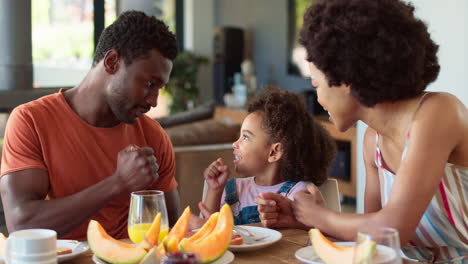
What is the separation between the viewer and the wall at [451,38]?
338cm

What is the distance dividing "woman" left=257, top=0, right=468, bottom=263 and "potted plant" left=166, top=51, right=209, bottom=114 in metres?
6.86

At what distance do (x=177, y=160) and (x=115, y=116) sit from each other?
103cm

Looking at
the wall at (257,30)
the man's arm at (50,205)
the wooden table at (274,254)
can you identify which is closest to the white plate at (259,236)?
the wooden table at (274,254)

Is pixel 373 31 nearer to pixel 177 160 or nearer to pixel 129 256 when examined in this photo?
pixel 129 256

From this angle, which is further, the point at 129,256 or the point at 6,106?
the point at 6,106

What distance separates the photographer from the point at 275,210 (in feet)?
5.54

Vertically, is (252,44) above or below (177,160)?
above

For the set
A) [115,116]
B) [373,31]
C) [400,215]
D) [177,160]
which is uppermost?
[373,31]

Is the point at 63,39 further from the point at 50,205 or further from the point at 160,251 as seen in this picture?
the point at 160,251

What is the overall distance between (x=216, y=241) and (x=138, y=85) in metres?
0.83

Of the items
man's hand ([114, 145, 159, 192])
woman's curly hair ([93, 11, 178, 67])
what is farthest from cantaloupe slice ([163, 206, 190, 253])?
woman's curly hair ([93, 11, 178, 67])

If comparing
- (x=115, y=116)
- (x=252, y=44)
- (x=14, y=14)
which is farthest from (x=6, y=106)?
(x=252, y=44)

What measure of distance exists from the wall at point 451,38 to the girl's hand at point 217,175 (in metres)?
1.86

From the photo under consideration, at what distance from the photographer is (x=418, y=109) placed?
1.52 metres
